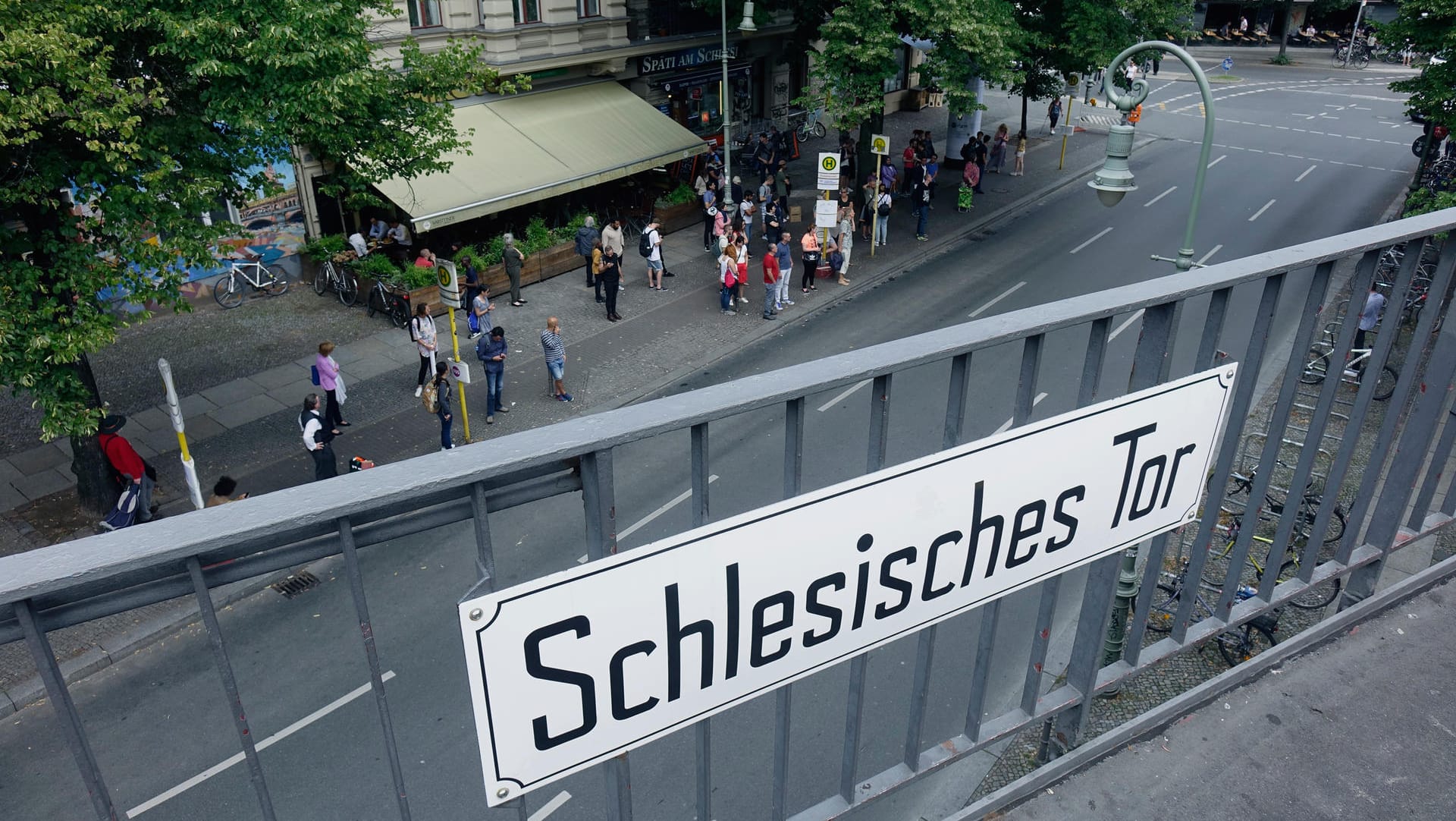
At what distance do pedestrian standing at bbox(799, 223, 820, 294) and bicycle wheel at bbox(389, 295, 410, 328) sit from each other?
27.5ft

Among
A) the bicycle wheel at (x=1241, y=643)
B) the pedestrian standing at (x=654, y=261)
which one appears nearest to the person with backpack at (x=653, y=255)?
the pedestrian standing at (x=654, y=261)

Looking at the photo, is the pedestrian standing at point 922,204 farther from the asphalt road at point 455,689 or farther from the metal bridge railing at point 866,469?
the metal bridge railing at point 866,469

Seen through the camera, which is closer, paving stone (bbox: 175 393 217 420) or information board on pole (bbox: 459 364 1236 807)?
information board on pole (bbox: 459 364 1236 807)

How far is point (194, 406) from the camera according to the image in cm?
1658

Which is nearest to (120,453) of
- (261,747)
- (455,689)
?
(261,747)

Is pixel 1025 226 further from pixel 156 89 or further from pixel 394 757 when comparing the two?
pixel 394 757

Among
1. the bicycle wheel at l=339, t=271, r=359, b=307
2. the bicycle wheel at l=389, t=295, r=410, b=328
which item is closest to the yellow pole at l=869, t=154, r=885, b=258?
the bicycle wheel at l=389, t=295, r=410, b=328

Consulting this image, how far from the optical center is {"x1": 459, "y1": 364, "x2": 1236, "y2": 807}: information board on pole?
A: 6.97ft

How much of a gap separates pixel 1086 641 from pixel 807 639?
49.8 inches

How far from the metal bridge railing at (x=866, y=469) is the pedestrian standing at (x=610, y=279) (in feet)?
55.5

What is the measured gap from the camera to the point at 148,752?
9156mm

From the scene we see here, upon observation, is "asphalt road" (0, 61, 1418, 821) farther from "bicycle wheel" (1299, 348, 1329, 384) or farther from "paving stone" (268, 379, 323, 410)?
"paving stone" (268, 379, 323, 410)

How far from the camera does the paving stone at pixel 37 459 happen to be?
47.5 ft

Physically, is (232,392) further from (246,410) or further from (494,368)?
(494,368)
